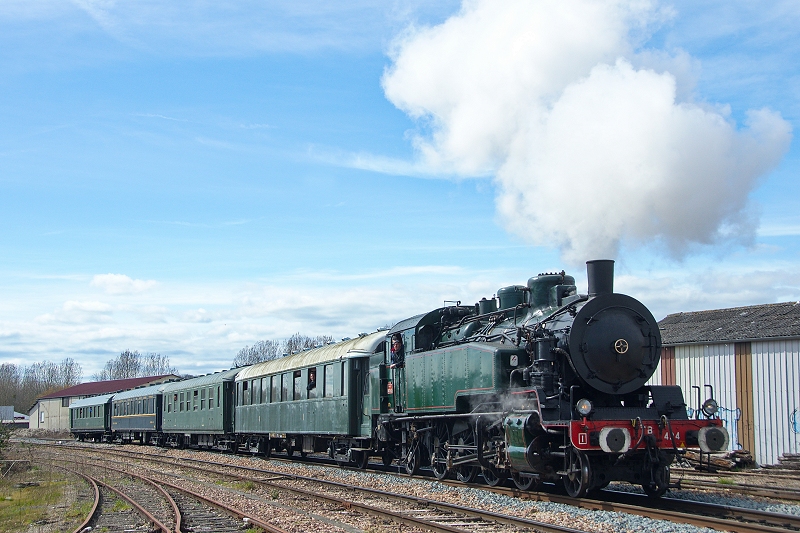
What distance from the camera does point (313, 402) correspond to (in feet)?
69.1

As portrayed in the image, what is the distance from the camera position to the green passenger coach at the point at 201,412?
1136 inches

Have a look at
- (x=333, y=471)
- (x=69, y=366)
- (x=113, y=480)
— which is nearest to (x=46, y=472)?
(x=113, y=480)

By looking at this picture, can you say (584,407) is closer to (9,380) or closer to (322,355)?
(322,355)

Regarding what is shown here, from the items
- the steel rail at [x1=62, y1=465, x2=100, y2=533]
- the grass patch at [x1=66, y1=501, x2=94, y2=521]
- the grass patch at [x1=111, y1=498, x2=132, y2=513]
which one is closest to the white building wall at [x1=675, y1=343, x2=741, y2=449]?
the grass patch at [x1=111, y1=498, x2=132, y2=513]

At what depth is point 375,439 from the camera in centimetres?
1781

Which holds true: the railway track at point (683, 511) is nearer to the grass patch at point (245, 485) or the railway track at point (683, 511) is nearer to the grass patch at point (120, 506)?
the grass patch at point (245, 485)

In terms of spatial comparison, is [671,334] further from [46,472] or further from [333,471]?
[46,472]

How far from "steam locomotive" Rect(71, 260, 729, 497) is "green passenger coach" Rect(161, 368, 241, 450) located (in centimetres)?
973

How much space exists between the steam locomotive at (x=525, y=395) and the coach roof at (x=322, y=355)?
0.07 metres

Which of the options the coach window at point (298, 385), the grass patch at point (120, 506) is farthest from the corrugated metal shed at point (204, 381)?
the grass patch at point (120, 506)

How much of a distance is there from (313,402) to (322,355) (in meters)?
1.32

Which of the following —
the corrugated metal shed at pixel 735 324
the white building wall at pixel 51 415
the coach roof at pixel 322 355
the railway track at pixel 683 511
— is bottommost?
the white building wall at pixel 51 415

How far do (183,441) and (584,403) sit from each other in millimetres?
27607

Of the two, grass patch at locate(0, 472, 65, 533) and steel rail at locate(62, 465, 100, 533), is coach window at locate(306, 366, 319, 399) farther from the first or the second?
grass patch at locate(0, 472, 65, 533)
